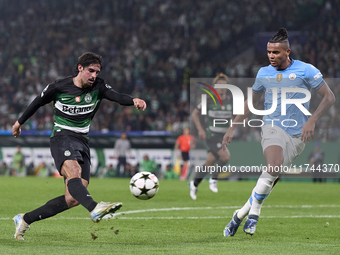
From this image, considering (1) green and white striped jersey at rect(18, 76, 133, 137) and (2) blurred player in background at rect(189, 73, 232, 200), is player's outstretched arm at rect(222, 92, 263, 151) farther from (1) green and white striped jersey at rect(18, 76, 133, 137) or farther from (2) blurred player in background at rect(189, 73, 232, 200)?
(2) blurred player in background at rect(189, 73, 232, 200)

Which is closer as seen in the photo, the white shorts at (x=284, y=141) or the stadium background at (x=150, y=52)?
the white shorts at (x=284, y=141)

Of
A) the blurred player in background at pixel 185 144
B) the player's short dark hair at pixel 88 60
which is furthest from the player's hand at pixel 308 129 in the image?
the blurred player in background at pixel 185 144

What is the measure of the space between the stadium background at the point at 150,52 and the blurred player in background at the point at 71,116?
14.2 metres

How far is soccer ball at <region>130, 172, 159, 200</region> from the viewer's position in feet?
26.7

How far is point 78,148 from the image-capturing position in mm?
6855

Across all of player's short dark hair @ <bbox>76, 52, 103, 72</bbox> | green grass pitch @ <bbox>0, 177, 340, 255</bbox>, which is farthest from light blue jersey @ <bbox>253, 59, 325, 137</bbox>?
player's short dark hair @ <bbox>76, 52, 103, 72</bbox>

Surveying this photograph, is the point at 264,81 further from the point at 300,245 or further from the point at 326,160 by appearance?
the point at 326,160

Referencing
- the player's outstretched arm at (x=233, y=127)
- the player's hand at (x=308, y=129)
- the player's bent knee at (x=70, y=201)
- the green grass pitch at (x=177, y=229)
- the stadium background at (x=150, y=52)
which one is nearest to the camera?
the green grass pitch at (x=177, y=229)

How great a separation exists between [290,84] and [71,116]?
107 inches

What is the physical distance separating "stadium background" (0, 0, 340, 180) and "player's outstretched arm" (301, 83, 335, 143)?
13.3 meters

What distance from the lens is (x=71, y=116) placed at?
23.0ft

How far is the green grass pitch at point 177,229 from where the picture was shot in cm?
639

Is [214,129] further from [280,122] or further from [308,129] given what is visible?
[308,129]

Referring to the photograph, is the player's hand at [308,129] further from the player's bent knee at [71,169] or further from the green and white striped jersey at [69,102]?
the player's bent knee at [71,169]
